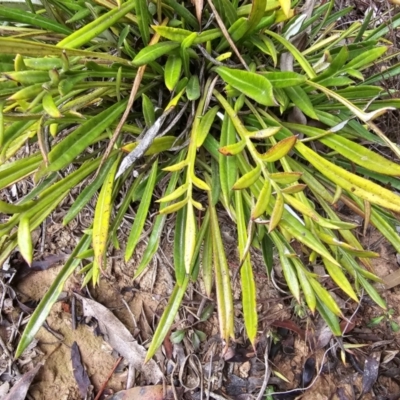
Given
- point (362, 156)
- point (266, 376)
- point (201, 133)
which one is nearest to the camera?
point (362, 156)

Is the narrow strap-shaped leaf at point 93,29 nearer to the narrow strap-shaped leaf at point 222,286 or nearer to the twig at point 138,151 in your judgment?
the twig at point 138,151

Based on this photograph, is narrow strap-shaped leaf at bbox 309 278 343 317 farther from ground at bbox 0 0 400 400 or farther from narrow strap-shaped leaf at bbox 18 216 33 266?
narrow strap-shaped leaf at bbox 18 216 33 266

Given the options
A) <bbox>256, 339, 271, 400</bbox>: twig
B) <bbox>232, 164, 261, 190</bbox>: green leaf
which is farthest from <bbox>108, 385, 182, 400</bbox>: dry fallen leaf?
<bbox>232, 164, 261, 190</bbox>: green leaf

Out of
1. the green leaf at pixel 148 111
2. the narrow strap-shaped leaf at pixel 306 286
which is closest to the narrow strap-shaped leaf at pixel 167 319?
the narrow strap-shaped leaf at pixel 306 286

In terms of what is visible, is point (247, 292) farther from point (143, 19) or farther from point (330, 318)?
point (143, 19)

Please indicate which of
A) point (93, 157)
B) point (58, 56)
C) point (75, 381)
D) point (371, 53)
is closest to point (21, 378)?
point (75, 381)

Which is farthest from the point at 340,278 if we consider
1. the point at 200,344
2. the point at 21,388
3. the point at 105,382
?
the point at 21,388

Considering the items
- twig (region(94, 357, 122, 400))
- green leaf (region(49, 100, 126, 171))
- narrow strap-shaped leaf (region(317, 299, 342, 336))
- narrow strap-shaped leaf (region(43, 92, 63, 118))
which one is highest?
narrow strap-shaped leaf (region(43, 92, 63, 118))

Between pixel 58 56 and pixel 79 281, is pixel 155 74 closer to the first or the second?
pixel 58 56
